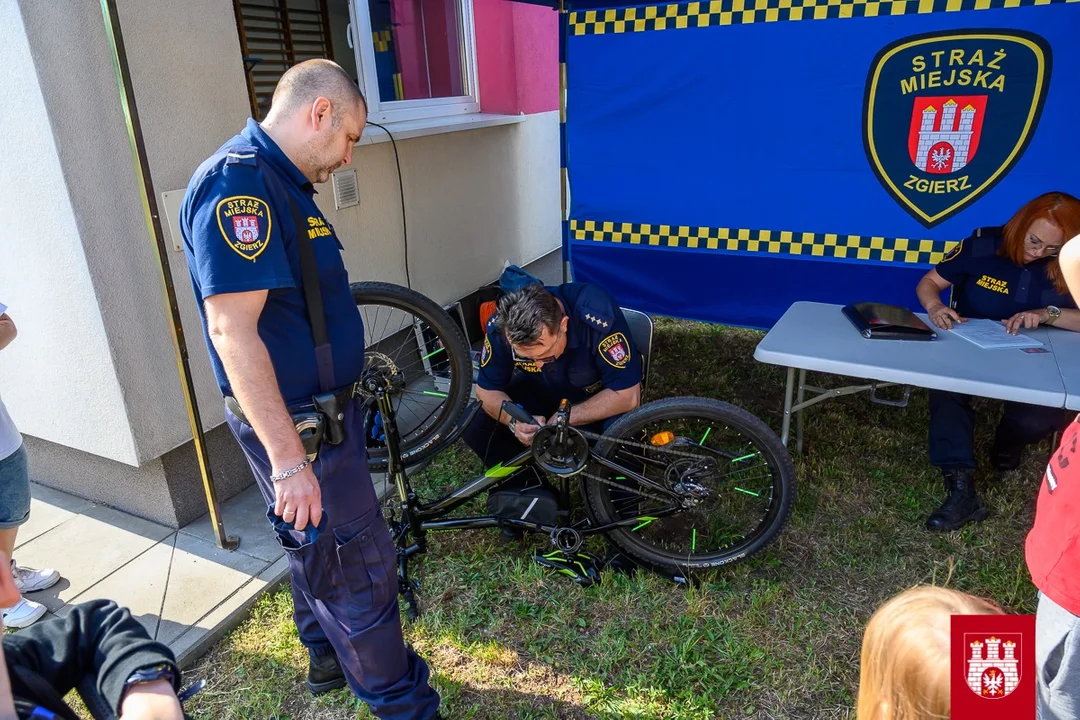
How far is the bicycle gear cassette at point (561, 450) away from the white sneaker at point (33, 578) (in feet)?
5.92

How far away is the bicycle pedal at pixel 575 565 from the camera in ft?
7.83

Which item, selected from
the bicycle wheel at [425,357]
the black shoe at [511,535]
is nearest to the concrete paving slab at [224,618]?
the bicycle wheel at [425,357]

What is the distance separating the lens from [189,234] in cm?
147

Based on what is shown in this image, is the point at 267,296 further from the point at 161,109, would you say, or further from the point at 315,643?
the point at 161,109

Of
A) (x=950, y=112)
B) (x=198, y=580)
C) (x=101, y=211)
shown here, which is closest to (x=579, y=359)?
(x=198, y=580)

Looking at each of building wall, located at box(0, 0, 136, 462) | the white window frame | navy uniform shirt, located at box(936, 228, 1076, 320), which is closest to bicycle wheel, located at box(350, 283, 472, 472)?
building wall, located at box(0, 0, 136, 462)

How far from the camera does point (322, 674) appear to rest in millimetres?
1999

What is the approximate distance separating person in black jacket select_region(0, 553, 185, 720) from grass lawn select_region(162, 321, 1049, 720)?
1.05m

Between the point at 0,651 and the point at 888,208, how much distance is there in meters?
3.73

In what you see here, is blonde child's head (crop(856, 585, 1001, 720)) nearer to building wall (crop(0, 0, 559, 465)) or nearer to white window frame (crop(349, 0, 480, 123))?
building wall (crop(0, 0, 559, 465))

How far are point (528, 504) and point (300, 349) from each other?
3.84ft

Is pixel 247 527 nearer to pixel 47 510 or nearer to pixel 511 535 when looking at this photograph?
pixel 47 510

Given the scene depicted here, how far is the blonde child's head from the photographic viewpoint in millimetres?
779

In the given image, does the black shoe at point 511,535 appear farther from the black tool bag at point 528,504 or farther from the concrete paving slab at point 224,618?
the concrete paving slab at point 224,618
